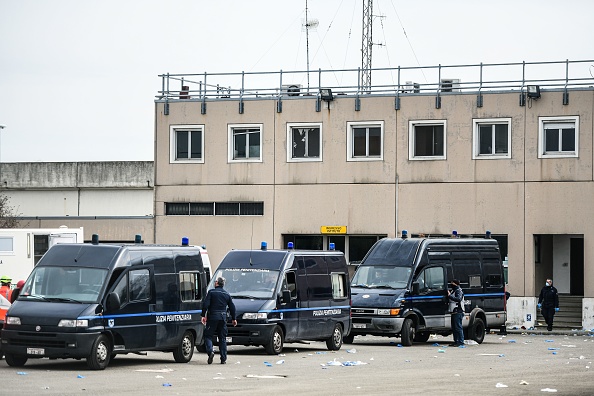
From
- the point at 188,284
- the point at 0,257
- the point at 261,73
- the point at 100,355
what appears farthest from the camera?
the point at 261,73

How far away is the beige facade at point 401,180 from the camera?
42375 millimetres

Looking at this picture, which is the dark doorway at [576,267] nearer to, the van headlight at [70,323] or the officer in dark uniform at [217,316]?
the officer in dark uniform at [217,316]

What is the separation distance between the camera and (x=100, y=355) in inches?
846

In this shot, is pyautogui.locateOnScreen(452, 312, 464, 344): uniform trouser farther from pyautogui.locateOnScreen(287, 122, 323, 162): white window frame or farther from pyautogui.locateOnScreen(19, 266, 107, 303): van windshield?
pyautogui.locateOnScreen(287, 122, 323, 162): white window frame

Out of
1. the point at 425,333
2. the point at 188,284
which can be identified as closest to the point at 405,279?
the point at 425,333

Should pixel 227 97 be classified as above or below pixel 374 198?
above

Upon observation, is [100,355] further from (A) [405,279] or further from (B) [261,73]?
(B) [261,73]

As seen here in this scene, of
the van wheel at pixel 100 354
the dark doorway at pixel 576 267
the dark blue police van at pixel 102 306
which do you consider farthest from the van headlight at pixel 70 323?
the dark doorway at pixel 576 267

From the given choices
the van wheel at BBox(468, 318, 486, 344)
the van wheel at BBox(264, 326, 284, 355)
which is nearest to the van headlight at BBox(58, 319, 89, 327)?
the van wheel at BBox(264, 326, 284, 355)

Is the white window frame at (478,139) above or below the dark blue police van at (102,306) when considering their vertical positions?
above

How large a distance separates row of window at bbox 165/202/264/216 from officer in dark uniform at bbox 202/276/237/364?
72.0 feet

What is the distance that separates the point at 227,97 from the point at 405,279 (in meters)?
17.2

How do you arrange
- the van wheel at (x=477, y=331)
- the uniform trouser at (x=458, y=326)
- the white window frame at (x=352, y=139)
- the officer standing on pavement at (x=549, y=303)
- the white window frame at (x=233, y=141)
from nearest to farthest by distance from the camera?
the uniform trouser at (x=458, y=326) → the van wheel at (x=477, y=331) → the officer standing on pavement at (x=549, y=303) → the white window frame at (x=352, y=139) → the white window frame at (x=233, y=141)

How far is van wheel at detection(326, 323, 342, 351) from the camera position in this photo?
28.3 metres
